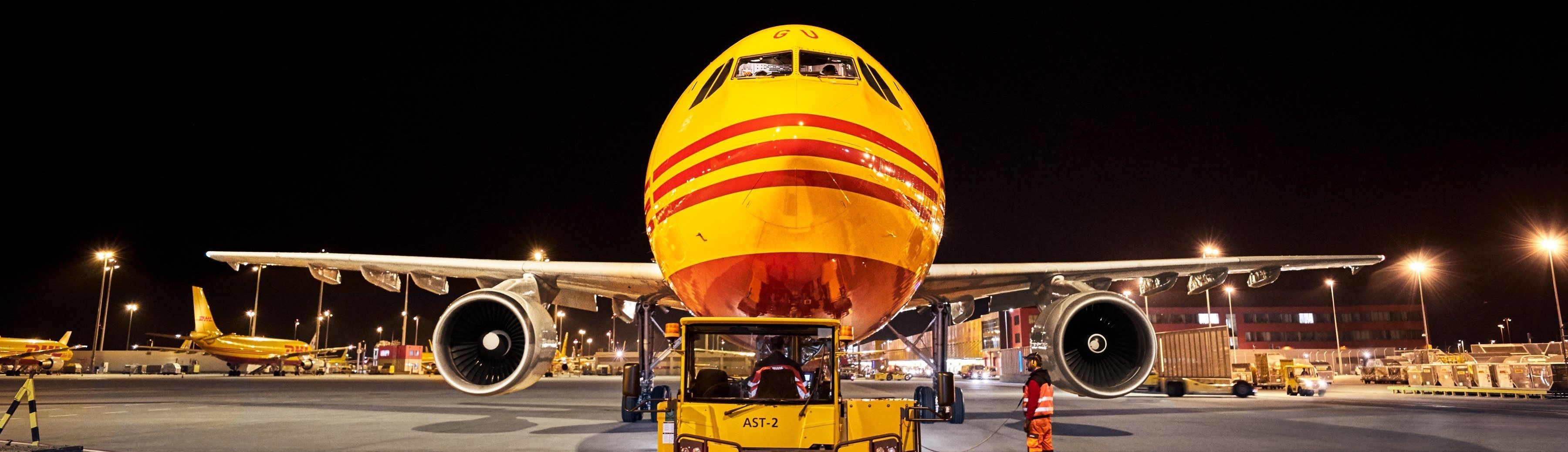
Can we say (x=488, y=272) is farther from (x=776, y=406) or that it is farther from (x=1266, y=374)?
(x=1266, y=374)

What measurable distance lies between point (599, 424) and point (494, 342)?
598 cm

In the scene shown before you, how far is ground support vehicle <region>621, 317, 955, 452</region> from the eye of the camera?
5.70 meters

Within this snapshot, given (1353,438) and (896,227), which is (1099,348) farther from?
(1353,438)

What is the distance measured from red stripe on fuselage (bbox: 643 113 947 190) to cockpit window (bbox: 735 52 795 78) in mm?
636

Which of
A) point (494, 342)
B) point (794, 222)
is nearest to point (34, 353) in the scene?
point (494, 342)

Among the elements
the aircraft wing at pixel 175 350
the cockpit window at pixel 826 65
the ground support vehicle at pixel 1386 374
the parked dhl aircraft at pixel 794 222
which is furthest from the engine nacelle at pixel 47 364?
the ground support vehicle at pixel 1386 374

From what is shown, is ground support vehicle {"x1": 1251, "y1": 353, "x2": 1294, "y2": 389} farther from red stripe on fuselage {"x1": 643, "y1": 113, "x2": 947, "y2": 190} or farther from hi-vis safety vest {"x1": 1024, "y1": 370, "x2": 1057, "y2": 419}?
red stripe on fuselage {"x1": 643, "y1": 113, "x2": 947, "y2": 190}

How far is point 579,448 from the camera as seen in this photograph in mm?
9828

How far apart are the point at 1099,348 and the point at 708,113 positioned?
501 cm

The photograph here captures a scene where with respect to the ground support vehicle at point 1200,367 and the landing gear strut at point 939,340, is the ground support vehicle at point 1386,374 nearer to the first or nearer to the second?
the ground support vehicle at point 1200,367

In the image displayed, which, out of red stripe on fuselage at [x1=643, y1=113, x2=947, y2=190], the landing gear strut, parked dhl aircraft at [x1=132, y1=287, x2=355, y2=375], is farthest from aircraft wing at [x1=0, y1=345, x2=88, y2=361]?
red stripe on fuselage at [x1=643, y1=113, x2=947, y2=190]

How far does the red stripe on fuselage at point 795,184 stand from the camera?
5.00m

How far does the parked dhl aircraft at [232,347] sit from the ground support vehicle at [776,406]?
63474mm

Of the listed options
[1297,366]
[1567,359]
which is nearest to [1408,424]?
[1297,366]
